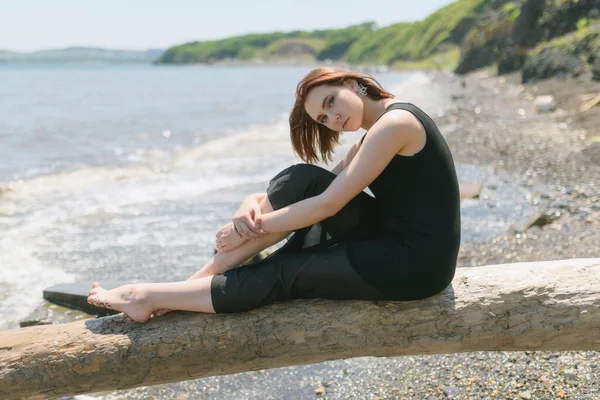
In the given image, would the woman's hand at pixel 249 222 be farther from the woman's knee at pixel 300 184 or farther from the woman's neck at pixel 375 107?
the woman's neck at pixel 375 107

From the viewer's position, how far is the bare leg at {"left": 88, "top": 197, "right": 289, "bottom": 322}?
11.4ft

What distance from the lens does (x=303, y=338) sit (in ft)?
11.2

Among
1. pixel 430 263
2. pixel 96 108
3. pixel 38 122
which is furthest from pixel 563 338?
pixel 96 108

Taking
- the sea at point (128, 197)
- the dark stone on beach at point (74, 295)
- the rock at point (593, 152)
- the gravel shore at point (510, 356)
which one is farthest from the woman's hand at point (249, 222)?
the rock at point (593, 152)

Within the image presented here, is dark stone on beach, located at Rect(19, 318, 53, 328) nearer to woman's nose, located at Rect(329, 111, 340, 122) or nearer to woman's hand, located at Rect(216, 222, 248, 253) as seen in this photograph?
woman's hand, located at Rect(216, 222, 248, 253)

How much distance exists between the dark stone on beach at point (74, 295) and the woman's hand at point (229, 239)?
3362mm

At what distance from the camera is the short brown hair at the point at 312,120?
3498 millimetres

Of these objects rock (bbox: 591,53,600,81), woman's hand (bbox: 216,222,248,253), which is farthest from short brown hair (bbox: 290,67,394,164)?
rock (bbox: 591,53,600,81)

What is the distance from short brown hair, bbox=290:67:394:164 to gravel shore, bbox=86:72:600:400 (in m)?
1.95

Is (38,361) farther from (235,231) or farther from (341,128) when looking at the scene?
(341,128)

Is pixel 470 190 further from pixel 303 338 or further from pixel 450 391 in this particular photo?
pixel 303 338

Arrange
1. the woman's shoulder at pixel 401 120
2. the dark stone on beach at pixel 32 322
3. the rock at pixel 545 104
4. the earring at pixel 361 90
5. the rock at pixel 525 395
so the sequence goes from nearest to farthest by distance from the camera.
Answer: the woman's shoulder at pixel 401 120, the earring at pixel 361 90, the rock at pixel 525 395, the dark stone on beach at pixel 32 322, the rock at pixel 545 104

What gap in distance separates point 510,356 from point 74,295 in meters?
4.65

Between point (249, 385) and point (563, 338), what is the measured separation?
257 cm
